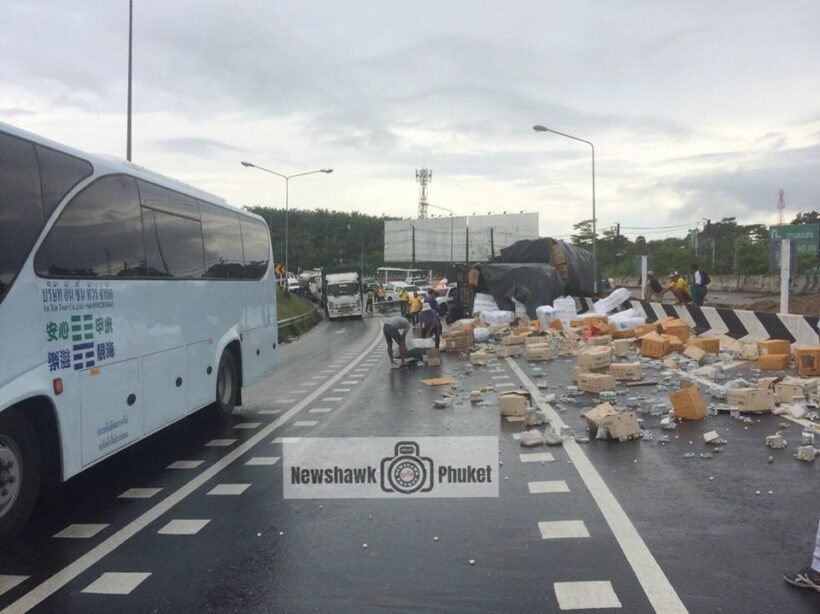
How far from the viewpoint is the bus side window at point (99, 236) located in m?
5.62

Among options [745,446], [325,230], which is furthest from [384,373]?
[325,230]

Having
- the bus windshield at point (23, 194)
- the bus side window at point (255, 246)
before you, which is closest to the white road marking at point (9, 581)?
the bus windshield at point (23, 194)

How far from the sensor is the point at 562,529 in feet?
16.8

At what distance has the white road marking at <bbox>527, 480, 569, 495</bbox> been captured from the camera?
606 cm

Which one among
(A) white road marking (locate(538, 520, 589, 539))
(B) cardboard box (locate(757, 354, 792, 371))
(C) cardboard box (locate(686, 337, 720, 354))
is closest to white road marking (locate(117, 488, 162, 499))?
(A) white road marking (locate(538, 520, 589, 539))

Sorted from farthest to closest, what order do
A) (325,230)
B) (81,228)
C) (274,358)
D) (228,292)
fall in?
(325,230) → (274,358) → (228,292) → (81,228)

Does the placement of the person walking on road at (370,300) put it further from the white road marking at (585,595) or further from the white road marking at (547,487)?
the white road marking at (585,595)

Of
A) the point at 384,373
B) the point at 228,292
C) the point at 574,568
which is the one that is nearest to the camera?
the point at 574,568

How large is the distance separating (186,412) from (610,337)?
12.7 m

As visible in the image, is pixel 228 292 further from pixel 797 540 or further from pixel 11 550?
pixel 797 540

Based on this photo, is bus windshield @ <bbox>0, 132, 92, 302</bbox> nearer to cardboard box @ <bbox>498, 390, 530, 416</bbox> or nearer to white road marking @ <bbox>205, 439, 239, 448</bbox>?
white road marking @ <bbox>205, 439, 239, 448</bbox>

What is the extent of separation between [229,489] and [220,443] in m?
2.21

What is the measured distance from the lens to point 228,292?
10156 mm

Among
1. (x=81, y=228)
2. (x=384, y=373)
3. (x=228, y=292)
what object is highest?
(x=81, y=228)
